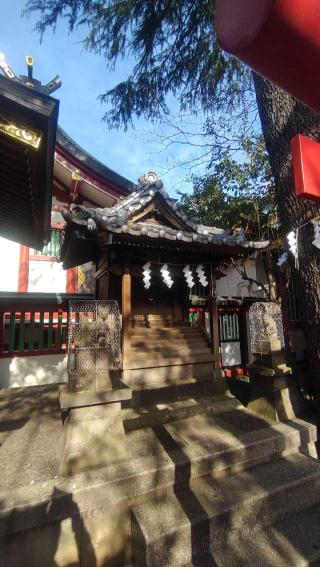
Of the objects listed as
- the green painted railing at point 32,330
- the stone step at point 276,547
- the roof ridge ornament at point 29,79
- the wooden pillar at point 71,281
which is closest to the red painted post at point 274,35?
the roof ridge ornament at point 29,79

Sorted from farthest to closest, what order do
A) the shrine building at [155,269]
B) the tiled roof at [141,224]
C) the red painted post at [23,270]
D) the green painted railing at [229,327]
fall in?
1. the green painted railing at [229,327]
2. the red painted post at [23,270]
3. the shrine building at [155,269]
4. the tiled roof at [141,224]

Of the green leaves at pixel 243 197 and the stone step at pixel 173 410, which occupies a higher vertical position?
the green leaves at pixel 243 197

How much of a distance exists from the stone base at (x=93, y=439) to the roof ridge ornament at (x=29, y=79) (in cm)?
357

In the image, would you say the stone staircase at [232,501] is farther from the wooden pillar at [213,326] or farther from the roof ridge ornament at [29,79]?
the roof ridge ornament at [29,79]

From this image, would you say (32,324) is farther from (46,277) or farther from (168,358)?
(168,358)

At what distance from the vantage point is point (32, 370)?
772 cm

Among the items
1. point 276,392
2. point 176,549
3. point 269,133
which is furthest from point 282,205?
point 176,549

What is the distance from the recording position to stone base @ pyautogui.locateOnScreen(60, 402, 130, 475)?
3.42m

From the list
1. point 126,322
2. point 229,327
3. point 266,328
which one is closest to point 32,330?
point 126,322

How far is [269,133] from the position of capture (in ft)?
16.1

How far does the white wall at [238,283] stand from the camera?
1123 centimetres

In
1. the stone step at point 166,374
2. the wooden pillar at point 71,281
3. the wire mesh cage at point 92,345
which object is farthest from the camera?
the wooden pillar at point 71,281

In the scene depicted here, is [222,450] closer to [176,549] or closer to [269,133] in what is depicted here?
[176,549]

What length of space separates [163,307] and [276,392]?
9.88 ft
